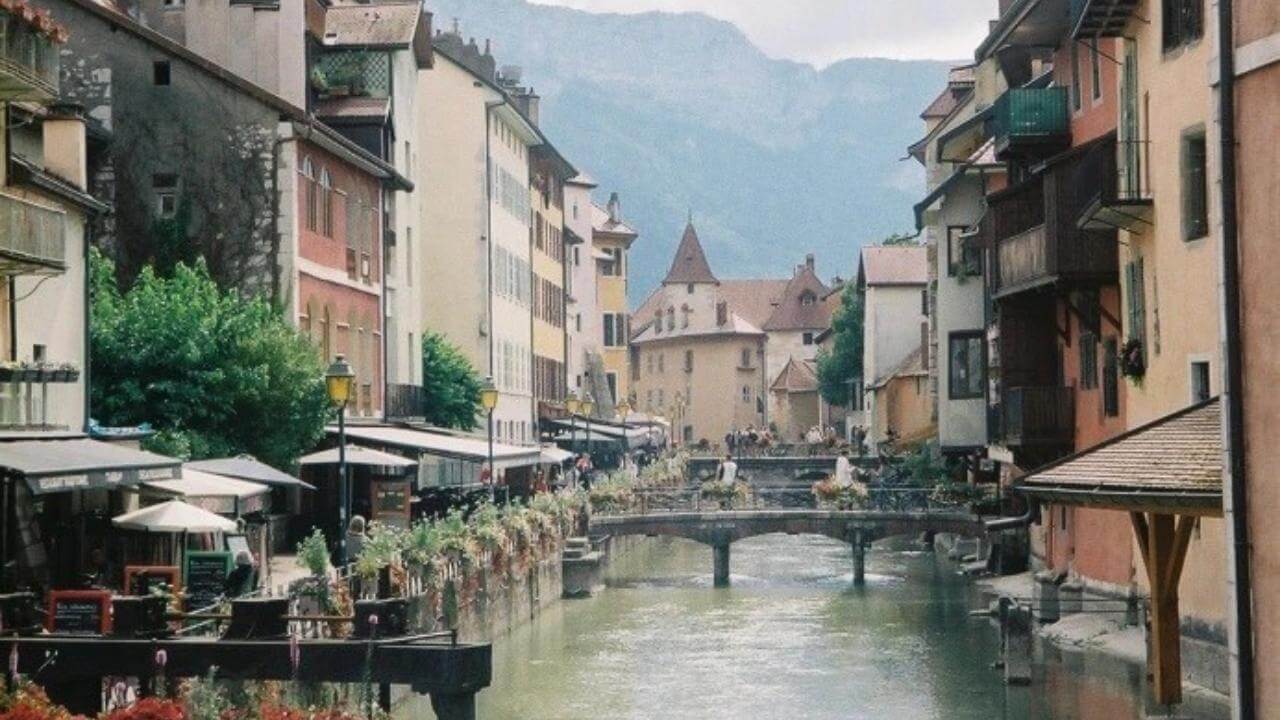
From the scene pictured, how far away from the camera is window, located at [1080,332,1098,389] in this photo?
147ft

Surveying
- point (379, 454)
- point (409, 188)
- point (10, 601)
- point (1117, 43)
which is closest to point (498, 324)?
point (409, 188)

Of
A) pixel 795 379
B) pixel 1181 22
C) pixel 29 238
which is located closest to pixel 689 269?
pixel 795 379

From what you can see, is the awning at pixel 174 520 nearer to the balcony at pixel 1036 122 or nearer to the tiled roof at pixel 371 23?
the balcony at pixel 1036 122

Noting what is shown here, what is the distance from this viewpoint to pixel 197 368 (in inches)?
1564

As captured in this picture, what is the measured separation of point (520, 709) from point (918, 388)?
2695 inches

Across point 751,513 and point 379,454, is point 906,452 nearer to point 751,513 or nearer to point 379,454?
point 751,513

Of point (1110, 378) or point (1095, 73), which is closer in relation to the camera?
point (1110, 378)

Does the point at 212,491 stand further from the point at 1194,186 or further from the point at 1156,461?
the point at 1194,186

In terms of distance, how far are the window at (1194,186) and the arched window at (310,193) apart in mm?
19587

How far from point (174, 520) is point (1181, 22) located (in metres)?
15.2

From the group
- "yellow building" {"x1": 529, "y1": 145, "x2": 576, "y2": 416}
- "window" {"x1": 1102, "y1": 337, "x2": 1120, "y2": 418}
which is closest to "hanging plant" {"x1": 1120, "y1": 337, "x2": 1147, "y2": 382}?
"window" {"x1": 1102, "y1": 337, "x2": 1120, "y2": 418}

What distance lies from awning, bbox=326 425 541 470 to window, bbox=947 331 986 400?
36.6 ft

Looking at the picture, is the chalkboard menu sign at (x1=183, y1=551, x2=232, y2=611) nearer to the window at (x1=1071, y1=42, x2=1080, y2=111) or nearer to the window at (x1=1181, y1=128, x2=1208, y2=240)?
the window at (x1=1181, y1=128, x2=1208, y2=240)

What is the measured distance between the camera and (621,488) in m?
68.1
